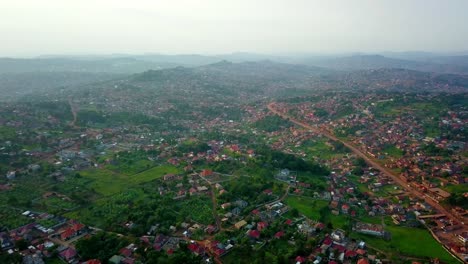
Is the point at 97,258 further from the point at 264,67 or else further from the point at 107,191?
the point at 264,67

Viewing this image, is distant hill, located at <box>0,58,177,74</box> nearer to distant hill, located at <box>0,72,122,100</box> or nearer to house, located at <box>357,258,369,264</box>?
distant hill, located at <box>0,72,122,100</box>

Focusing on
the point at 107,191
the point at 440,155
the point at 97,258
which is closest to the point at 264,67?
the point at 440,155

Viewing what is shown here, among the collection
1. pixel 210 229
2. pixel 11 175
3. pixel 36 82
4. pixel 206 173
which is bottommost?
pixel 210 229

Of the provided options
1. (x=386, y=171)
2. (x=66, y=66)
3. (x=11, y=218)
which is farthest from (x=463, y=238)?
(x=66, y=66)

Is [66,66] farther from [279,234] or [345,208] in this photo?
[279,234]

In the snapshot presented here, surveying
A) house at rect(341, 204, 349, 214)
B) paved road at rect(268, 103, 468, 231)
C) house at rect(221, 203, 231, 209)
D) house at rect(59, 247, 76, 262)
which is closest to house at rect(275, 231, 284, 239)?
house at rect(221, 203, 231, 209)
